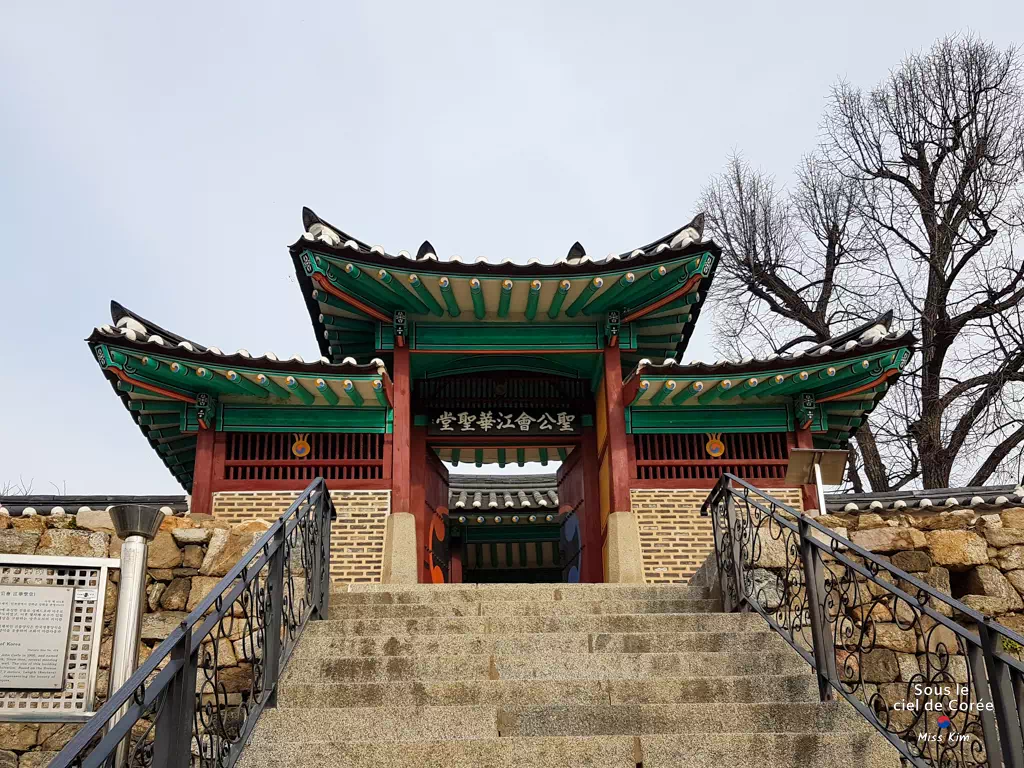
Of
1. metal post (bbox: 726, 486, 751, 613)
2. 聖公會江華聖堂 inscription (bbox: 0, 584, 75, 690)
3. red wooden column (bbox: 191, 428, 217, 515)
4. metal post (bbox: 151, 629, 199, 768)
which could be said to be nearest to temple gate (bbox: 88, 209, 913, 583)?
red wooden column (bbox: 191, 428, 217, 515)

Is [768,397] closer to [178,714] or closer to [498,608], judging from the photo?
[498,608]

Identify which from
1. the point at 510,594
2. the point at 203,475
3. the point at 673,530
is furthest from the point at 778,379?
the point at 203,475

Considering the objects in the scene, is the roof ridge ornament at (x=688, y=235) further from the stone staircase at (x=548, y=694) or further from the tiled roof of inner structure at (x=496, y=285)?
the stone staircase at (x=548, y=694)

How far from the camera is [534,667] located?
555 cm

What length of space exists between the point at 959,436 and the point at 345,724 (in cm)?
1390

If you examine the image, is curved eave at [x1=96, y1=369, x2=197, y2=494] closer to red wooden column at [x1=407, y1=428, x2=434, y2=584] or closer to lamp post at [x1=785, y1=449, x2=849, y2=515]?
red wooden column at [x1=407, y1=428, x2=434, y2=584]

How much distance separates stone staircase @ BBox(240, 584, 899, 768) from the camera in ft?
14.8

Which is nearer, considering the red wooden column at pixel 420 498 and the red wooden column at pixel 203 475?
the red wooden column at pixel 203 475

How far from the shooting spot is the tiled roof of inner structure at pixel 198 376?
33.4ft

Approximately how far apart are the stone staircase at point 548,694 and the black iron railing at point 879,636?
8.1 inches

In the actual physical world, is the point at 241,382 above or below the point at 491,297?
below

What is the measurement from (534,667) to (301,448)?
6.31 m

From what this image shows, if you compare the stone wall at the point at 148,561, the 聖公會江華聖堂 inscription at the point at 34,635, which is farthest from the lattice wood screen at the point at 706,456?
the 聖公會江華聖堂 inscription at the point at 34,635

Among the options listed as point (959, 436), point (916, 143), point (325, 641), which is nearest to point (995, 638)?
point (325, 641)
